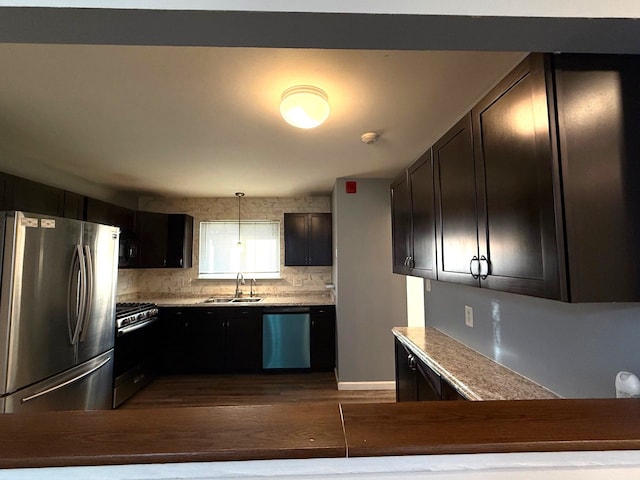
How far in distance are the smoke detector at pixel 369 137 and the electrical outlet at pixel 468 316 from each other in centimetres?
139

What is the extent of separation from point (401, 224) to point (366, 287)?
53.9 inches

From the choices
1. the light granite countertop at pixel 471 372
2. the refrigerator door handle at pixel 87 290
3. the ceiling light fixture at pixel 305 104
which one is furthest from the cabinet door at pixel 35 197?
the light granite countertop at pixel 471 372

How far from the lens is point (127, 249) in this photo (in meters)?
3.94

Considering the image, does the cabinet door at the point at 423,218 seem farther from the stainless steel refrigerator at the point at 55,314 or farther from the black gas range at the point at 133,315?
the black gas range at the point at 133,315

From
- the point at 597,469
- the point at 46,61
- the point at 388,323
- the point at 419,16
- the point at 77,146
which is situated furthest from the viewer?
the point at 388,323

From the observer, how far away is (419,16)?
0.74 meters

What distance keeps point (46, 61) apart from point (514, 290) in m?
2.24

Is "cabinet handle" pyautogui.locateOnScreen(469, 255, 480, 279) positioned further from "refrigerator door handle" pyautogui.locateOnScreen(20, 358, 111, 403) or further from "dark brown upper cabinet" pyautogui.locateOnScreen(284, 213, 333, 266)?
"dark brown upper cabinet" pyautogui.locateOnScreen(284, 213, 333, 266)

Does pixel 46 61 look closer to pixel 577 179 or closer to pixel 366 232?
pixel 577 179

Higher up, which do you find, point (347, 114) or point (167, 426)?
point (347, 114)

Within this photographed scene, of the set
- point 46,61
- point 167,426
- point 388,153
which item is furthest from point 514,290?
point 46,61

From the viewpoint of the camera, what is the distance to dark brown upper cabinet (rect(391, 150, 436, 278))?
6.15ft

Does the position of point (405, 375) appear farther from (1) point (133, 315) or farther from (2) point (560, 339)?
(1) point (133, 315)

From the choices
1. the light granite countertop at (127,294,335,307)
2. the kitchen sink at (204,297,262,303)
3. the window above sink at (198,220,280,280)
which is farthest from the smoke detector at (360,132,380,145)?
the kitchen sink at (204,297,262,303)
